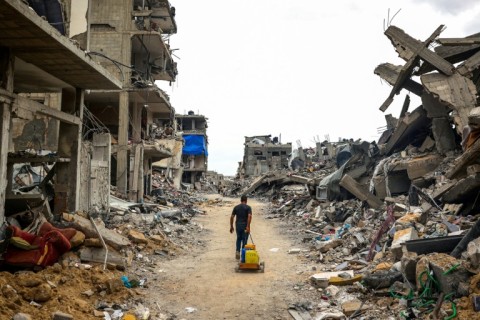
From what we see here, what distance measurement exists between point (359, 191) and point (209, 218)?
316 inches

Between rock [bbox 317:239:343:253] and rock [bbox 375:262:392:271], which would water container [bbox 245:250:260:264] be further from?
rock [bbox 317:239:343:253]

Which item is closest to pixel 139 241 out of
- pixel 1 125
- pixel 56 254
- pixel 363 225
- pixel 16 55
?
pixel 56 254

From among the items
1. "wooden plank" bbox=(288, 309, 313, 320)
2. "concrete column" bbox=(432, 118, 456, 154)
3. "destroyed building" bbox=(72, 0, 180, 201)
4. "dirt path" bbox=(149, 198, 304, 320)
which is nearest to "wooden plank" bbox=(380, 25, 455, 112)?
"concrete column" bbox=(432, 118, 456, 154)

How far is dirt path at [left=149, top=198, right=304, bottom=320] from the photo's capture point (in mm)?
5762

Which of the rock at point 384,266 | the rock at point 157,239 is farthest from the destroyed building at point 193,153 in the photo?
the rock at point 384,266

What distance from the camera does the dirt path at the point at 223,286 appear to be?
5.76 metres

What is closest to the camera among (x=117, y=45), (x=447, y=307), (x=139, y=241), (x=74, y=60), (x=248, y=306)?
(x=447, y=307)

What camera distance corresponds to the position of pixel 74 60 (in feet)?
25.2

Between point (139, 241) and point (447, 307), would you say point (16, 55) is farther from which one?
point (447, 307)

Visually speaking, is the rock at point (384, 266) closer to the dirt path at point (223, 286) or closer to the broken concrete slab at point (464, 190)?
the dirt path at point (223, 286)

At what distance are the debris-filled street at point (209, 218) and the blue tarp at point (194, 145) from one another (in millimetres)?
27082

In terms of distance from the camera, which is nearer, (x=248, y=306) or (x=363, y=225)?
(x=248, y=306)

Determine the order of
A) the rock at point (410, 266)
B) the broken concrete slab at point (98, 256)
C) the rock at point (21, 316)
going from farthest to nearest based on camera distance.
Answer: the broken concrete slab at point (98, 256), the rock at point (410, 266), the rock at point (21, 316)

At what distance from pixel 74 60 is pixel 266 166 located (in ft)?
142
